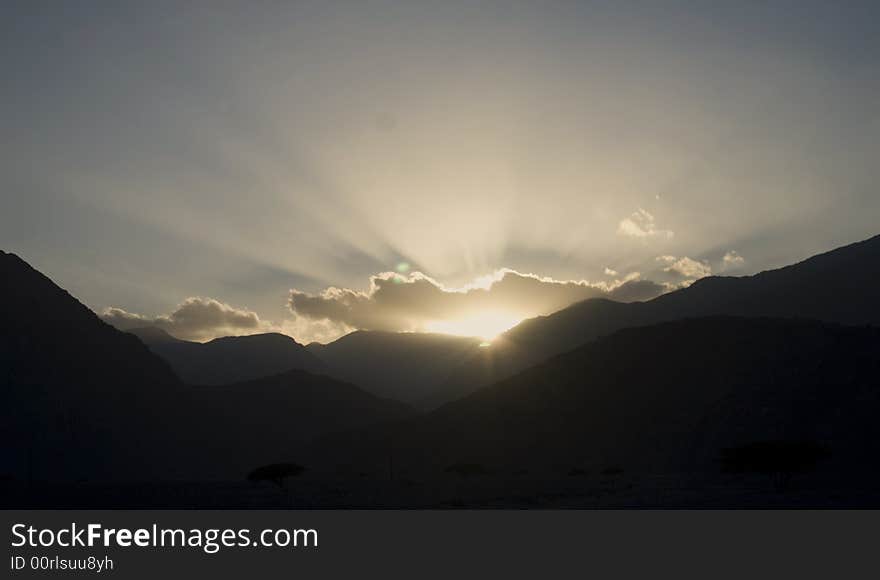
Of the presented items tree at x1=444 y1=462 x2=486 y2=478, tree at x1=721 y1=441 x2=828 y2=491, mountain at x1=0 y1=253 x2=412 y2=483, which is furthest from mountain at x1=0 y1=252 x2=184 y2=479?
tree at x1=721 y1=441 x2=828 y2=491

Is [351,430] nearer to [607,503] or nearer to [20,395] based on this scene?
[20,395]

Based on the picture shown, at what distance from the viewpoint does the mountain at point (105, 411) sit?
91.8m

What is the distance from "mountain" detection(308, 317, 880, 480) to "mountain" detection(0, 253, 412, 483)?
28.4 m

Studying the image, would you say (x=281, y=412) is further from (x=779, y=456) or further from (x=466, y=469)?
(x=779, y=456)

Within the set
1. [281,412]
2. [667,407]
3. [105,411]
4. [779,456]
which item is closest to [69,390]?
[105,411]

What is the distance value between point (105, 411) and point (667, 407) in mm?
80779

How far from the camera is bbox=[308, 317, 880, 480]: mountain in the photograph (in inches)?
3017

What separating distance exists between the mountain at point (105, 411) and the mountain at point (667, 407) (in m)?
28.4

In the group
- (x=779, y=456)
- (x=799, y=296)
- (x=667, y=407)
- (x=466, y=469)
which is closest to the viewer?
(x=779, y=456)

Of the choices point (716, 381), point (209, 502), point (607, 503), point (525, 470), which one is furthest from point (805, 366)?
point (209, 502)

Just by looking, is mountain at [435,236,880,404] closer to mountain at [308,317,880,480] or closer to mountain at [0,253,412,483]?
mountain at [308,317,880,480]

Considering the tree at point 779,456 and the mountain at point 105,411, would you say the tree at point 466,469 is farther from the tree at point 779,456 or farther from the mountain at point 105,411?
the mountain at point 105,411

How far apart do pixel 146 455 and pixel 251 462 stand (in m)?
32.8

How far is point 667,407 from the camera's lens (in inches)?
3575
